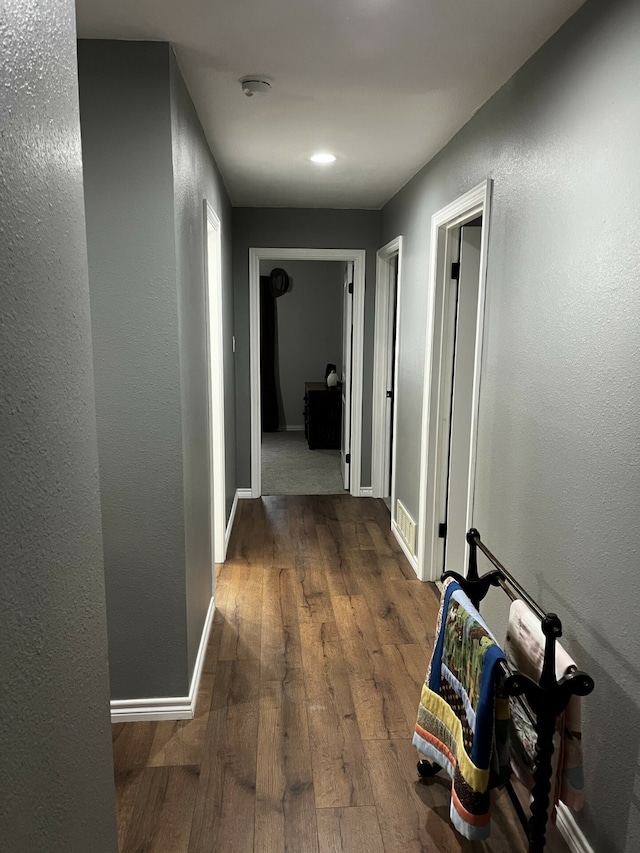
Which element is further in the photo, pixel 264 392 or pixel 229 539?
pixel 264 392

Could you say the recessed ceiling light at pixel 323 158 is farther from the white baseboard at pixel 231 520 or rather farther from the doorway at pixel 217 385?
the white baseboard at pixel 231 520

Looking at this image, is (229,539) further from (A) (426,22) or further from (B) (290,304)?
(B) (290,304)

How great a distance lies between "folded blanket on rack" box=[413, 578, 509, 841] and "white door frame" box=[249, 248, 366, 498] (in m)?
3.30

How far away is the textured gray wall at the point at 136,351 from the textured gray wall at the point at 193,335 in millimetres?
60

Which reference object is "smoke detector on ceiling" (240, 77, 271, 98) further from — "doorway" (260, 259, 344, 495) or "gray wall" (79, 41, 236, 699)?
"doorway" (260, 259, 344, 495)

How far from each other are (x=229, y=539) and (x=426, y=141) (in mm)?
2739

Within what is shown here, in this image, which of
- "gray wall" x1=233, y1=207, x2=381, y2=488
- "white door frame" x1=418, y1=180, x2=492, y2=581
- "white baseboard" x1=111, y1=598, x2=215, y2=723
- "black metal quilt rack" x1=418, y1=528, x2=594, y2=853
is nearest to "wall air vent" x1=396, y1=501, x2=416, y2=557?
"white door frame" x1=418, y1=180, x2=492, y2=581

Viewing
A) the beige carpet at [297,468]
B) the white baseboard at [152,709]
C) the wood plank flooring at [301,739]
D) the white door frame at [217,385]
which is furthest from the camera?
the beige carpet at [297,468]

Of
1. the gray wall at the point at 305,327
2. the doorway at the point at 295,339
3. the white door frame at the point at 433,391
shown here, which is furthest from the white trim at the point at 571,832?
the gray wall at the point at 305,327

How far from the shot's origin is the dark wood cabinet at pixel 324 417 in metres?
7.13

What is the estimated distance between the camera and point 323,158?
3.34m

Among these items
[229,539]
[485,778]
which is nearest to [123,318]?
[485,778]

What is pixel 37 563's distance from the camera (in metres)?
0.87

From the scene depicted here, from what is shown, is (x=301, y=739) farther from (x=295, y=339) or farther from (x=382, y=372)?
(x=295, y=339)
